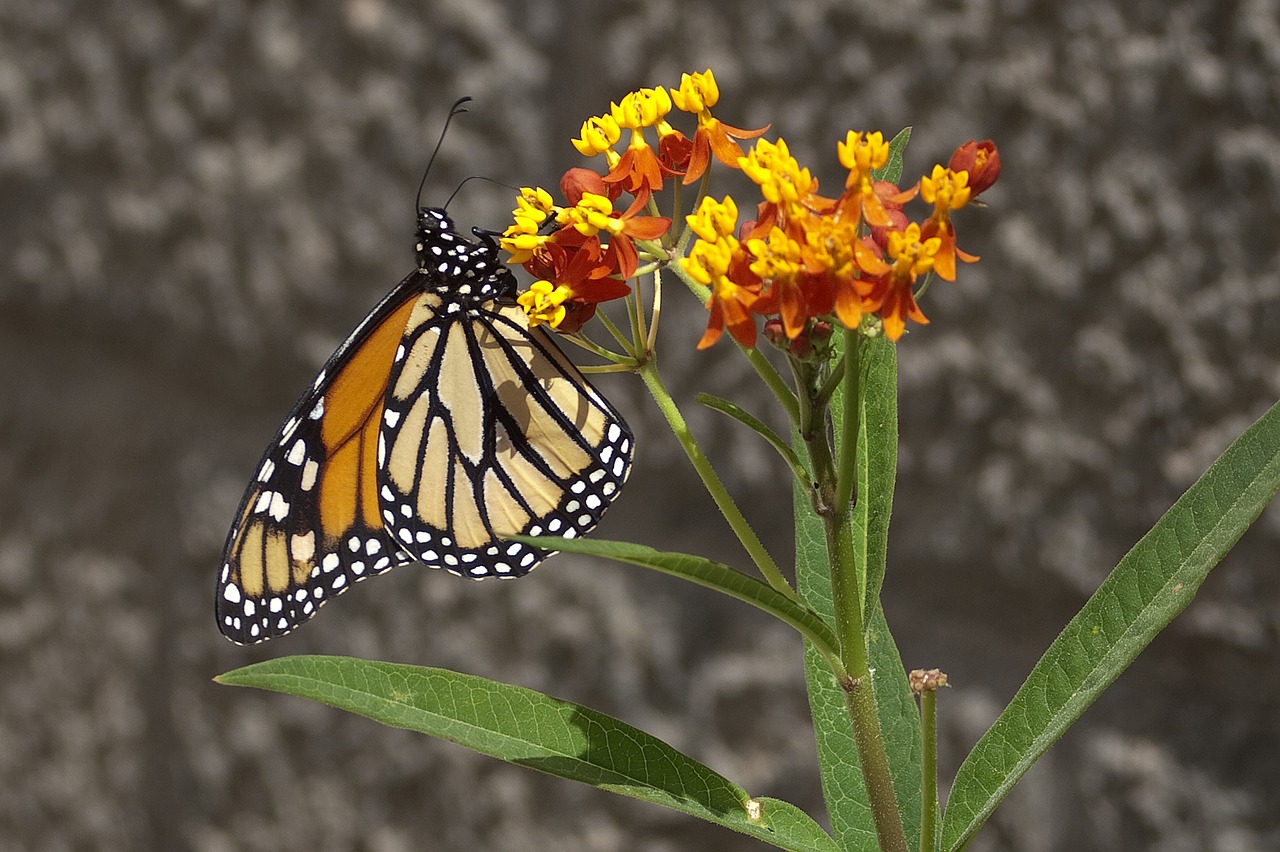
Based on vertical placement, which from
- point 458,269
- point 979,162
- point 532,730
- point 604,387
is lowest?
point 532,730

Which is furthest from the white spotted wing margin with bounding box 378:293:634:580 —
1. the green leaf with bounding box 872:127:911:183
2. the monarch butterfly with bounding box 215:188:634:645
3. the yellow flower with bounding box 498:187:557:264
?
the green leaf with bounding box 872:127:911:183

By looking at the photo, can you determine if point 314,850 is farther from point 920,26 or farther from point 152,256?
point 920,26

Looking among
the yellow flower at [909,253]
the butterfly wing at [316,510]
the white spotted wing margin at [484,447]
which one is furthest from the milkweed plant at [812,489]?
the butterfly wing at [316,510]

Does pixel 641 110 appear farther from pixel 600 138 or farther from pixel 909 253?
pixel 909 253

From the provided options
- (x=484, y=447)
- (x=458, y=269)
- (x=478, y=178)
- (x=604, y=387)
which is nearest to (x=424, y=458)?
(x=484, y=447)

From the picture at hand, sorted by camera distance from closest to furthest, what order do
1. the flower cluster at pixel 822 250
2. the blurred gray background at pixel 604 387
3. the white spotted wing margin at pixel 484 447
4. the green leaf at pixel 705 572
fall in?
the green leaf at pixel 705 572, the flower cluster at pixel 822 250, the white spotted wing margin at pixel 484 447, the blurred gray background at pixel 604 387

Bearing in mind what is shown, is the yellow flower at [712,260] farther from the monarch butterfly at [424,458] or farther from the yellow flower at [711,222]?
the monarch butterfly at [424,458]
